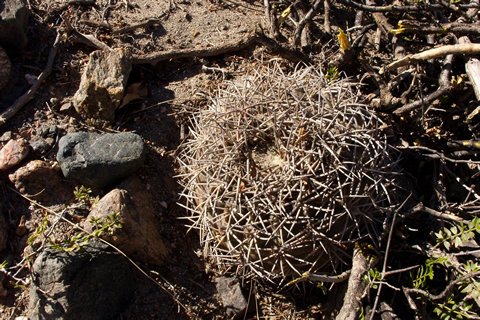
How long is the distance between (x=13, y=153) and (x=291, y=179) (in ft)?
7.35

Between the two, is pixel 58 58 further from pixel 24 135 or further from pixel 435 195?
pixel 435 195

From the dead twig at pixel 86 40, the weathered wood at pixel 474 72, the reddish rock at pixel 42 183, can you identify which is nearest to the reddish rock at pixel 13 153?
the reddish rock at pixel 42 183

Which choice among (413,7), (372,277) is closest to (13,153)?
(372,277)

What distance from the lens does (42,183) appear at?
2.96 m

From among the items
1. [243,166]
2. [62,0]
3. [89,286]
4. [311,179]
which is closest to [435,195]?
[311,179]

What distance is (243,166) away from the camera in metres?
2.35

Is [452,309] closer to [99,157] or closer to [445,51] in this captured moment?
[445,51]

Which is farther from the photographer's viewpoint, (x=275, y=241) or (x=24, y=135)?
(x=24, y=135)

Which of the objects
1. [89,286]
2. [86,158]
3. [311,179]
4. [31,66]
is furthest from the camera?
[31,66]

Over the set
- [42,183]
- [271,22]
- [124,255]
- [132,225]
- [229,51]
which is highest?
[271,22]

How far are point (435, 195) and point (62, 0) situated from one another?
3976 millimetres

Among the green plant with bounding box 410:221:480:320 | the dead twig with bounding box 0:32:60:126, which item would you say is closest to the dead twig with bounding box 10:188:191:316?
the dead twig with bounding box 0:32:60:126

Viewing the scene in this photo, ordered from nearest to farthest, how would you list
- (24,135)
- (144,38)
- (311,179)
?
(311,179) < (24,135) < (144,38)

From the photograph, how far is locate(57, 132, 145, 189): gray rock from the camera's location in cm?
286
